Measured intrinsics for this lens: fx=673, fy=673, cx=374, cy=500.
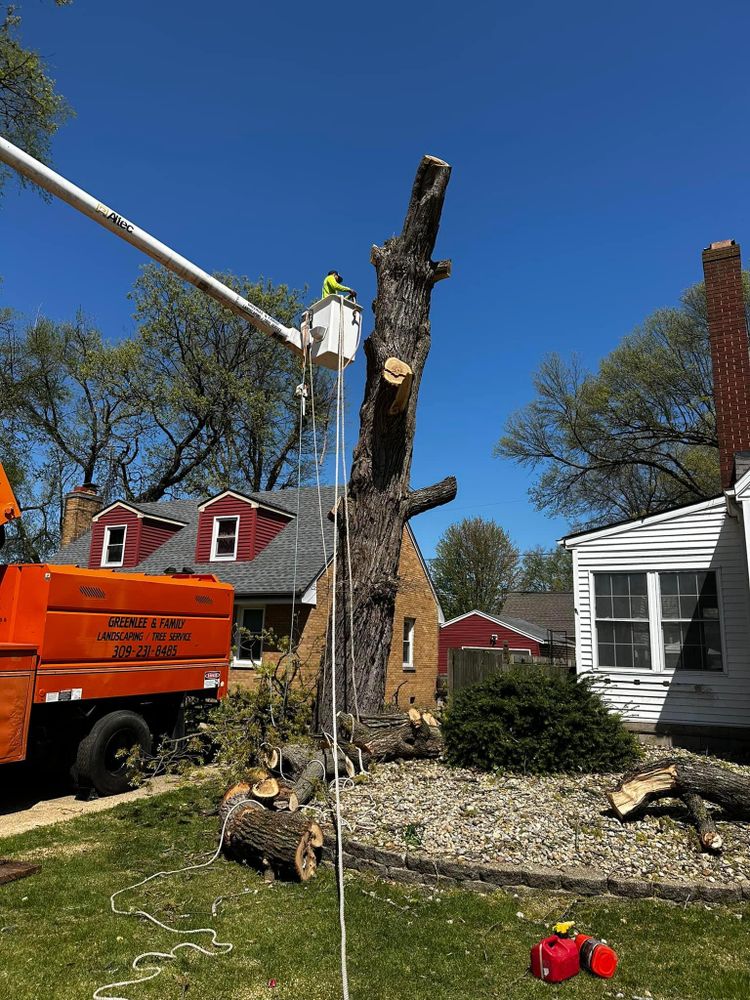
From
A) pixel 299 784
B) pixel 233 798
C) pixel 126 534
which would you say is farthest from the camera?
pixel 126 534

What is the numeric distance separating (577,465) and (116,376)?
20.5 metres

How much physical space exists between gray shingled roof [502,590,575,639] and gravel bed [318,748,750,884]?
103 ft

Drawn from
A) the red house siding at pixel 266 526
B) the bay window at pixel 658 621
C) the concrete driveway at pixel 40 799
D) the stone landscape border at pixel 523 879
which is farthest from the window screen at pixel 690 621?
the red house siding at pixel 266 526

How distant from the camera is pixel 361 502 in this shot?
802cm

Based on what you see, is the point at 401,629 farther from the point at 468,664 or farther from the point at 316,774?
the point at 316,774

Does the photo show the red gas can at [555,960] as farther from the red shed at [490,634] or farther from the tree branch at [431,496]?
the red shed at [490,634]

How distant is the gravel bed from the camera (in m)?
4.82

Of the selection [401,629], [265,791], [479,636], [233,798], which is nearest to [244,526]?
[401,629]

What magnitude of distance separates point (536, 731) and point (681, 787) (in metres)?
2.01

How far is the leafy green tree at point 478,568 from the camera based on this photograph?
44500 millimetres

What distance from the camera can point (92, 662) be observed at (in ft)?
25.8

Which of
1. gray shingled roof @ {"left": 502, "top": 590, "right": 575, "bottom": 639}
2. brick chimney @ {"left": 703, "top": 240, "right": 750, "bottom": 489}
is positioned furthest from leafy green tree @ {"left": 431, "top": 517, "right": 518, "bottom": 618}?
brick chimney @ {"left": 703, "top": 240, "right": 750, "bottom": 489}

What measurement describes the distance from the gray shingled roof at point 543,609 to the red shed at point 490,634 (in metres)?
3.42

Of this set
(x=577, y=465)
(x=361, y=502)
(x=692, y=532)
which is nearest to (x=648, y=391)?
(x=577, y=465)
